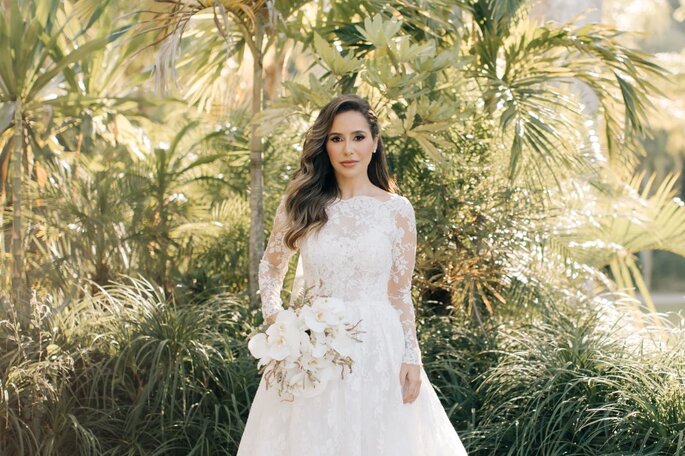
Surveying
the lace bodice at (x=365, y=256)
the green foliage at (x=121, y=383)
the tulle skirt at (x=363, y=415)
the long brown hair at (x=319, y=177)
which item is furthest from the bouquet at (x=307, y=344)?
the green foliage at (x=121, y=383)

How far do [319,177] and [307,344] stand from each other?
87cm

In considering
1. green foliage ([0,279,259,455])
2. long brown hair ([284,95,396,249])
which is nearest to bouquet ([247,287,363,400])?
long brown hair ([284,95,396,249])

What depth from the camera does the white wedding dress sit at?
11.8 ft

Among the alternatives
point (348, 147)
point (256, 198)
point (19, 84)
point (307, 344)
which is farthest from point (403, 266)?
point (19, 84)

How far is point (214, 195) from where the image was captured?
25.3ft

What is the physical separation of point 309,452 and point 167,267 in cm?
369

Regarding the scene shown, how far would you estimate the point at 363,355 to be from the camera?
3.67 meters

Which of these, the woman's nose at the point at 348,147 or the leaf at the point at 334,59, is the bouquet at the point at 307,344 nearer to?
the woman's nose at the point at 348,147

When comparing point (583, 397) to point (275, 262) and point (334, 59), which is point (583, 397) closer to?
point (275, 262)

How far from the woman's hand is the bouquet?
14.2 inches

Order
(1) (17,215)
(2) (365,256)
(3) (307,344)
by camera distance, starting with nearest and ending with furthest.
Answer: (3) (307,344), (2) (365,256), (1) (17,215)

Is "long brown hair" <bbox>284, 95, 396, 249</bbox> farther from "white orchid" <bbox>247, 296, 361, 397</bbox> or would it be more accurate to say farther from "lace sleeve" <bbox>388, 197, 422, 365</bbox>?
"white orchid" <bbox>247, 296, 361, 397</bbox>

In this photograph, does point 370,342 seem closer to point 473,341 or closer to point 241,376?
point 241,376

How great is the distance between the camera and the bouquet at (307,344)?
3.32 metres
